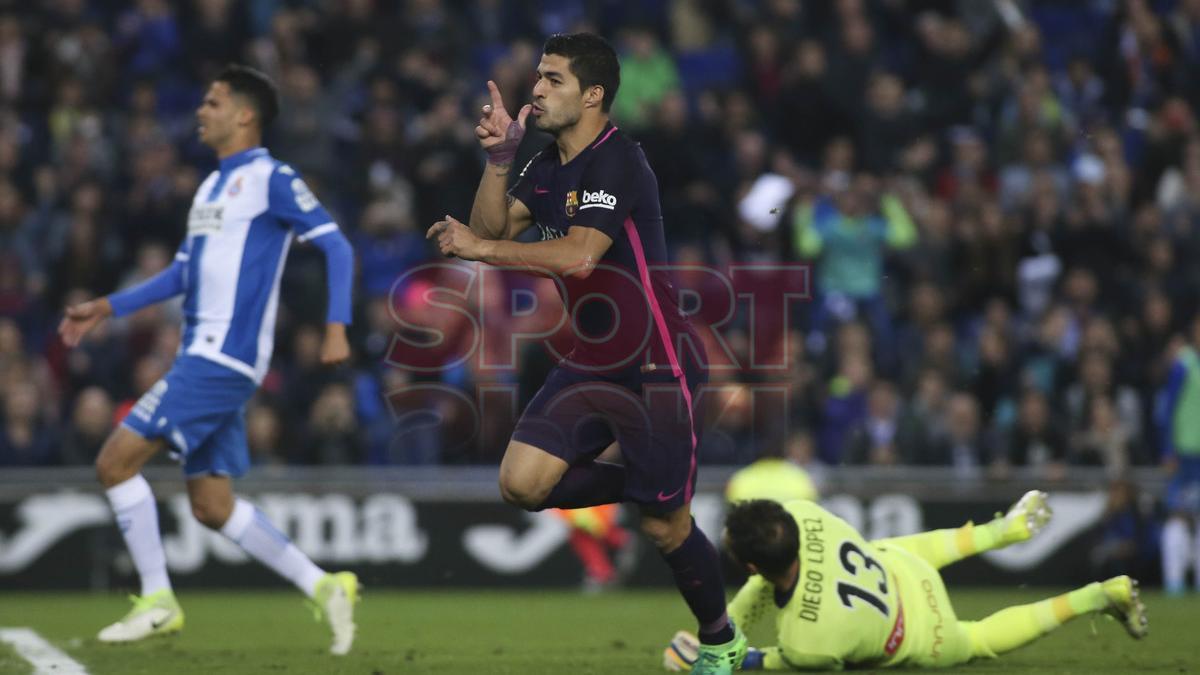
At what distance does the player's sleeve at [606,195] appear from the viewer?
6820 millimetres

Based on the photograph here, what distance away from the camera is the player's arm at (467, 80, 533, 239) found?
695 centimetres

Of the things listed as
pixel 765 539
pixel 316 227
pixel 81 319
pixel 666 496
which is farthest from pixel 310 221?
pixel 765 539

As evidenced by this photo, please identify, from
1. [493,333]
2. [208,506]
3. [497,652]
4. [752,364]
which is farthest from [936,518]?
[208,506]

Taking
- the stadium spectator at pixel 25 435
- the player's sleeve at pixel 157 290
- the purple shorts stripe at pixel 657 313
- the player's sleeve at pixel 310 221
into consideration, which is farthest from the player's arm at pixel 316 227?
the stadium spectator at pixel 25 435

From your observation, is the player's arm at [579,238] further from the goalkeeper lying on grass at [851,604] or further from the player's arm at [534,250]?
the goalkeeper lying on grass at [851,604]

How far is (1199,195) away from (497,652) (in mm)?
9801

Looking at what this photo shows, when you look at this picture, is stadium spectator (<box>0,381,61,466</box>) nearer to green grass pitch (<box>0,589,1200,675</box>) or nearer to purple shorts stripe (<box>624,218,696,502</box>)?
green grass pitch (<box>0,589,1200,675</box>)

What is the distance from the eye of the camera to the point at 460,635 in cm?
1010

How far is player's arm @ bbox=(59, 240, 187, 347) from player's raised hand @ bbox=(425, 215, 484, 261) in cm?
259

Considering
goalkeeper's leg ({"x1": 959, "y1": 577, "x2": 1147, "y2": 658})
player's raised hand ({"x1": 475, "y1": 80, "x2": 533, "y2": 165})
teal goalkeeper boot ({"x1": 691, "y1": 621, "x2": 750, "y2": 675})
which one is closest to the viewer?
player's raised hand ({"x1": 475, "y1": 80, "x2": 533, "y2": 165})

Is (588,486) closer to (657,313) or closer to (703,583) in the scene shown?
(703,583)

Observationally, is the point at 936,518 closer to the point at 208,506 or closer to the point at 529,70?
the point at 529,70

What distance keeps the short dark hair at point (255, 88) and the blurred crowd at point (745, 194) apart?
5.41 meters

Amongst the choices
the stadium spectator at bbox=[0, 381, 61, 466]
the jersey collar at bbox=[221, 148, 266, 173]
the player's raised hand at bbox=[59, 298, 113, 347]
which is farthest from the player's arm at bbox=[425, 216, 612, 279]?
the stadium spectator at bbox=[0, 381, 61, 466]
